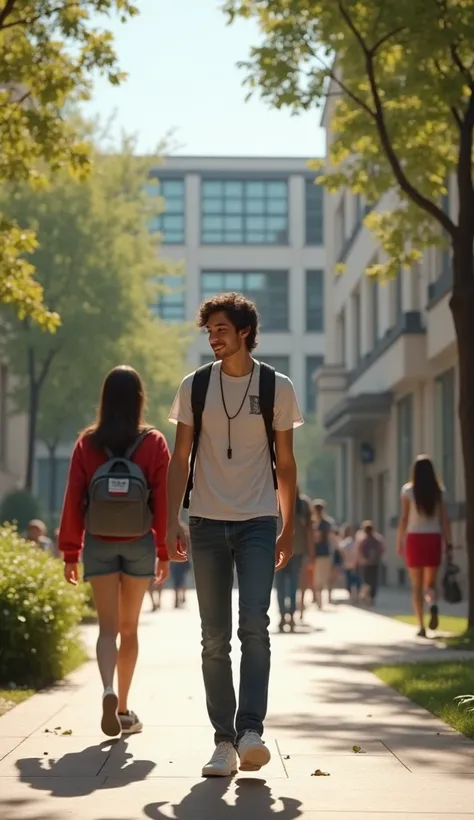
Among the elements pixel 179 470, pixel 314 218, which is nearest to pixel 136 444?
pixel 179 470

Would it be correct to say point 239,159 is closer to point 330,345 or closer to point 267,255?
point 267,255

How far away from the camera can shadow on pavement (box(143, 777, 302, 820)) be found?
6066 millimetres

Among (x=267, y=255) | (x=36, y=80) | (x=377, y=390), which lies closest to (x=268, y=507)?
(x=36, y=80)

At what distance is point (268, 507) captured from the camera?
7.16 m

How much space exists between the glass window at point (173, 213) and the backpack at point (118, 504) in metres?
73.3

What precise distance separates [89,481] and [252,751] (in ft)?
7.09

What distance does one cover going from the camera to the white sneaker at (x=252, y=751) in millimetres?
6848

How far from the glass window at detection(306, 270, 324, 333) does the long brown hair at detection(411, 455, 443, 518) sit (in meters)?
65.0

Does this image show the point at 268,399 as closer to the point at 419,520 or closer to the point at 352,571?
the point at 419,520

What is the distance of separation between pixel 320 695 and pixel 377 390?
31793 millimetres

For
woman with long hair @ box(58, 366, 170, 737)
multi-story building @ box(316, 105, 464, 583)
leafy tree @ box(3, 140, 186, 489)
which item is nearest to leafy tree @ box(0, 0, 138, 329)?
woman with long hair @ box(58, 366, 170, 737)

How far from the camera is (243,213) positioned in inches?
3238

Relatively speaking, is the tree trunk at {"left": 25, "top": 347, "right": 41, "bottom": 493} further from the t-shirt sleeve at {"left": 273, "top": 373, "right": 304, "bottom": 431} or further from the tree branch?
the t-shirt sleeve at {"left": 273, "top": 373, "right": 304, "bottom": 431}

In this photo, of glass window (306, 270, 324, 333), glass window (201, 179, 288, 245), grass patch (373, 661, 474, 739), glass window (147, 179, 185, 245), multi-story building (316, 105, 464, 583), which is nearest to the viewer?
grass patch (373, 661, 474, 739)
